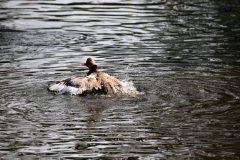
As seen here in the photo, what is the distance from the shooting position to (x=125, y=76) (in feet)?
47.1

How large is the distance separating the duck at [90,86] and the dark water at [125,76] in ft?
0.59

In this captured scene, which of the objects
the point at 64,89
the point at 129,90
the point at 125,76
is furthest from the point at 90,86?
the point at 125,76

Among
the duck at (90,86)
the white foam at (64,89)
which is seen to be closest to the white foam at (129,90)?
the duck at (90,86)

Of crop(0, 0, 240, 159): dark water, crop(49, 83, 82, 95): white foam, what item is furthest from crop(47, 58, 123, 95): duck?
crop(0, 0, 240, 159): dark water

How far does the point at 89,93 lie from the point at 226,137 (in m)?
3.66

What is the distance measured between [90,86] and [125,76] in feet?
5.22

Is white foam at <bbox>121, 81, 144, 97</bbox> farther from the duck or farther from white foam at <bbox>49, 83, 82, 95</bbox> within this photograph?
white foam at <bbox>49, 83, 82, 95</bbox>

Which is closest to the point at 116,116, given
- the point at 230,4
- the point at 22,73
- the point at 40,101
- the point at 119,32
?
the point at 40,101

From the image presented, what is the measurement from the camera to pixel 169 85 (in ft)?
43.7

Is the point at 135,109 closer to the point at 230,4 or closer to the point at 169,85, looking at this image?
the point at 169,85

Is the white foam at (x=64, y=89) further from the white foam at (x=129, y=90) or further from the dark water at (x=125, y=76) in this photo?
the white foam at (x=129, y=90)

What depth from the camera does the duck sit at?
12828 millimetres

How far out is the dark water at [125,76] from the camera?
31.7ft

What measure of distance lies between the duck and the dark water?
18 cm
